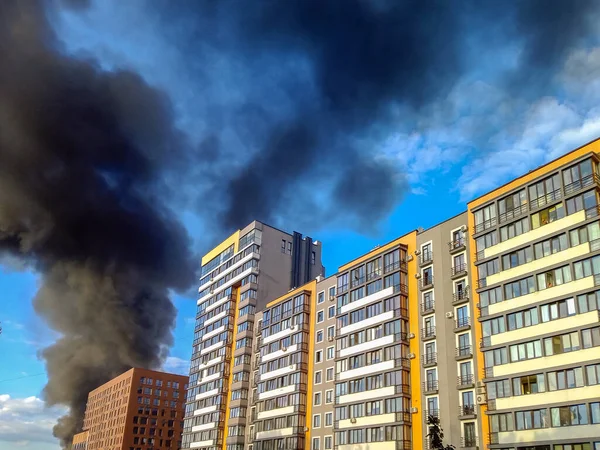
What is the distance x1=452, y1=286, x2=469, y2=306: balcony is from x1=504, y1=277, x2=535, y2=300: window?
15.6 ft

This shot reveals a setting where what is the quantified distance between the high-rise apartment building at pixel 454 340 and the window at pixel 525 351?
4.3 inches

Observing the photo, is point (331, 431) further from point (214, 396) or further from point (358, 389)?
point (214, 396)

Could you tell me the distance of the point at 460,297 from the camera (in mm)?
60719

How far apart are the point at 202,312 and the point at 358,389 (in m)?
52.5

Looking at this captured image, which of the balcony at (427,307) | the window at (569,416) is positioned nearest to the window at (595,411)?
the window at (569,416)

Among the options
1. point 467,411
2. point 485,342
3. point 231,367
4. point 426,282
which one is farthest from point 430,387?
point 231,367

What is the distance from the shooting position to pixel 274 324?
303 feet

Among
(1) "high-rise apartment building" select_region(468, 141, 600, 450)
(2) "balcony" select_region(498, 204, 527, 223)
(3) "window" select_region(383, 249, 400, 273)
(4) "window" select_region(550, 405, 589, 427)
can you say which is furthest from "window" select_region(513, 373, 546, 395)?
(3) "window" select_region(383, 249, 400, 273)

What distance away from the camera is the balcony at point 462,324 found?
58.8 meters

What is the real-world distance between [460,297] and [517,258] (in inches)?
300

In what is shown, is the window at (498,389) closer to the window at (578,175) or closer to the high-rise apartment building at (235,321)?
the window at (578,175)

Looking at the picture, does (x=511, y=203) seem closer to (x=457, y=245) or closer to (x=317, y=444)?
(x=457, y=245)

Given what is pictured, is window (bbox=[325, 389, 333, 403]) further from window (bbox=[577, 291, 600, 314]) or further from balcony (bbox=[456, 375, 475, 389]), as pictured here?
window (bbox=[577, 291, 600, 314])

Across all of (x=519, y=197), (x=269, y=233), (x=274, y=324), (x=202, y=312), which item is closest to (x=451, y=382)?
(x=519, y=197)
